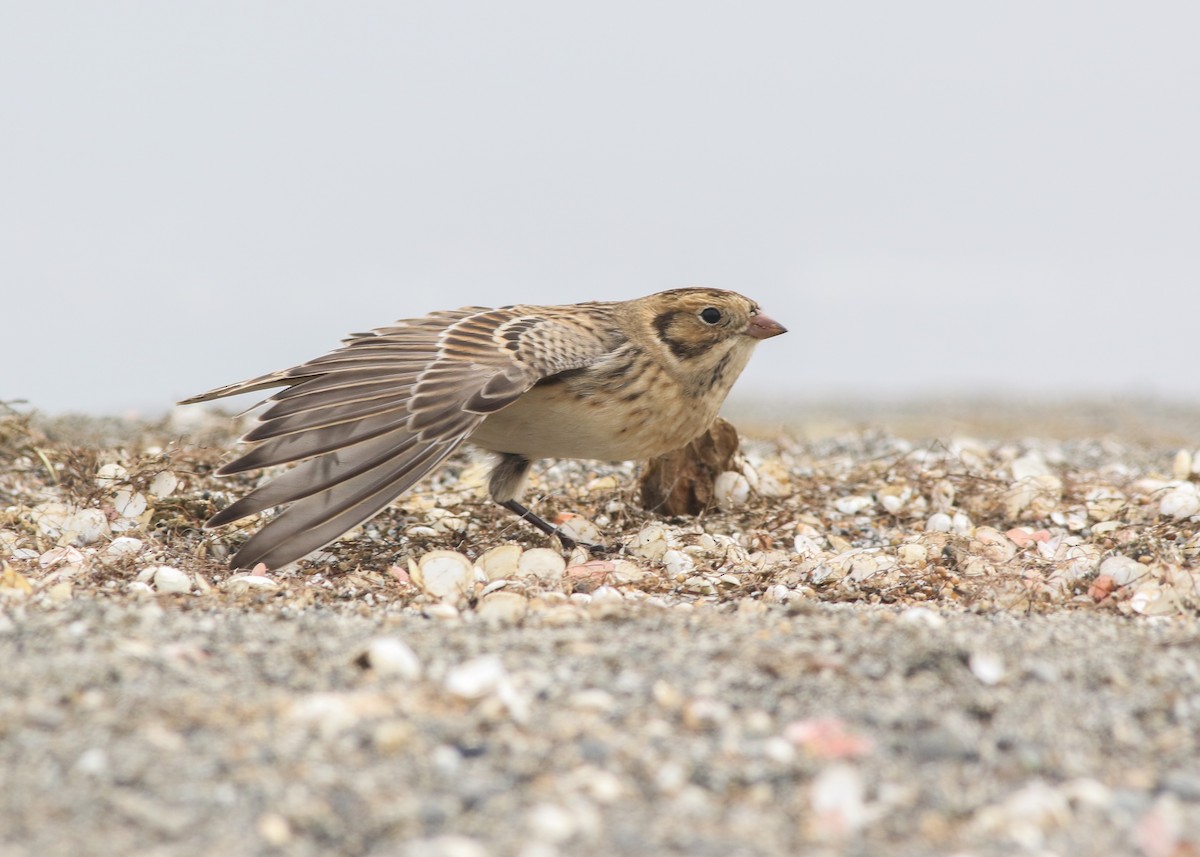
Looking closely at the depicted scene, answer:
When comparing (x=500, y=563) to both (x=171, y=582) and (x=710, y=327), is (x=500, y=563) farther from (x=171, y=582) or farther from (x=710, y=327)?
(x=710, y=327)

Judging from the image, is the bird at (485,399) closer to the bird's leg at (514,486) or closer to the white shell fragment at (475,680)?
the bird's leg at (514,486)

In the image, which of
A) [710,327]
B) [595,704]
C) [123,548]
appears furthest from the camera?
[710,327]

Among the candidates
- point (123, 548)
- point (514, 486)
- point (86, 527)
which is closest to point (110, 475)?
point (86, 527)

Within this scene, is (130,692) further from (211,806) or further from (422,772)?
(422,772)

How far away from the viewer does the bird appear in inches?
223

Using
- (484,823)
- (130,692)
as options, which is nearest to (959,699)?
(484,823)

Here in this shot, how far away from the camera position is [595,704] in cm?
393

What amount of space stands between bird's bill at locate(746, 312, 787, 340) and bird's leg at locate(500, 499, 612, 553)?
153 centimetres

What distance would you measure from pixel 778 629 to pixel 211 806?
2.30 m

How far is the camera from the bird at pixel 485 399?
5.67 metres

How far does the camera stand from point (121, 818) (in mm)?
3309

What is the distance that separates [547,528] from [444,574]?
131 cm

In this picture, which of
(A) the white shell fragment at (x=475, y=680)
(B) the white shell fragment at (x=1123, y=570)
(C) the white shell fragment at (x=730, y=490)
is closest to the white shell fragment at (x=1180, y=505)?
(B) the white shell fragment at (x=1123, y=570)

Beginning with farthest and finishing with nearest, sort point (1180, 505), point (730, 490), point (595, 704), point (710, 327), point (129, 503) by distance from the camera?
point (730, 490) → point (1180, 505) → point (129, 503) → point (710, 327) → point (595, 704)
